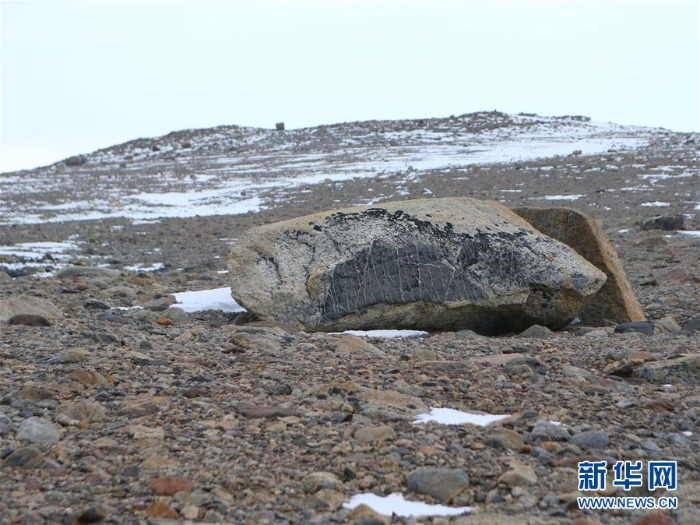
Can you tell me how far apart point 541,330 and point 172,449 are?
3.51 metres

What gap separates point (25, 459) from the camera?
3.04 metres

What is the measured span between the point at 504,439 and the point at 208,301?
4.23 meters

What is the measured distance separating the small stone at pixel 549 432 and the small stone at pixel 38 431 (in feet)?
6.69

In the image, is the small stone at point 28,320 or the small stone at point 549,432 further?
the small stone at point 28,320

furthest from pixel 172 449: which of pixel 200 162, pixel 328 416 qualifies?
pixel 200 162

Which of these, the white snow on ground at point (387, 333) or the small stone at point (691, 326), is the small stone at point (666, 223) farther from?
the white snow on ground at point (387, 333)

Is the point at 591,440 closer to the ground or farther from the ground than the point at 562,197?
farther from the ground

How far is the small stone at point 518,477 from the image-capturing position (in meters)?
2.89

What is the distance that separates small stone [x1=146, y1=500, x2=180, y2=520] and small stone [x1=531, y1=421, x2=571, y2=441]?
1.57 m

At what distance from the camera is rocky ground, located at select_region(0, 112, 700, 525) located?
2.77 m

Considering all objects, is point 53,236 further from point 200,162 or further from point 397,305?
point 200,162

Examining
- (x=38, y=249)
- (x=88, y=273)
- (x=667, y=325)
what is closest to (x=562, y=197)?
(x=38, y=249)

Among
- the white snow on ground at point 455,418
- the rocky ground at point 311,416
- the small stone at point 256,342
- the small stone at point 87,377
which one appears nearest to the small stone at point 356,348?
the rocky ground at point 311,416

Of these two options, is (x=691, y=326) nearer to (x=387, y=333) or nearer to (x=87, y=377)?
(x=387, y=333)
